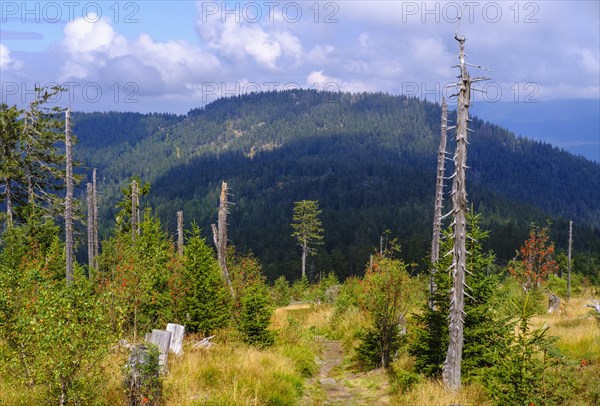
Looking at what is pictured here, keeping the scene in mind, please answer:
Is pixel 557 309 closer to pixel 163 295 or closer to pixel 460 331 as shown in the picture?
pixel 460 331

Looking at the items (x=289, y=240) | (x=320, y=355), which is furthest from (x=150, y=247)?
(x=289, y=240)

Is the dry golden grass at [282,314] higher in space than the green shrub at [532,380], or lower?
lower

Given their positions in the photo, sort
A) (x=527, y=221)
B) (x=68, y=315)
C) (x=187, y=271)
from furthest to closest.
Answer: (x=527, y=221) < (x=187, y=271) < (x=68, y=315)

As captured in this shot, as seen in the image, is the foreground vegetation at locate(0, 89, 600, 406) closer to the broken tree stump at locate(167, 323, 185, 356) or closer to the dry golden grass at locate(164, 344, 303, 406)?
the dry golden grass at locate(164, 344, 303, 406)

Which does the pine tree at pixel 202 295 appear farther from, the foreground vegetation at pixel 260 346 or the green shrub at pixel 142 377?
the green shrub at pixel 142 377

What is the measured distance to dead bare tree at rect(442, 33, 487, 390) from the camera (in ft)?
33.9

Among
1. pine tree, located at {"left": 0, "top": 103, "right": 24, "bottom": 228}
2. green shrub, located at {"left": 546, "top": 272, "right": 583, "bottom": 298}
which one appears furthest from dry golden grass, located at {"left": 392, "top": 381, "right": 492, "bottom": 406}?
green shrub, located at {"left": 546, "top": 272, "right": 583, "bottom": 298}

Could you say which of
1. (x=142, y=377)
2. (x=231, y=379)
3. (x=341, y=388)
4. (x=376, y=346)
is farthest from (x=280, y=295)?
(x=142, y=377)

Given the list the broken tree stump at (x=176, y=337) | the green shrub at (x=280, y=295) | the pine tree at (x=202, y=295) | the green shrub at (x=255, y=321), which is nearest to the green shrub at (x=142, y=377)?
the broken tree stump at (x=176, y=337)

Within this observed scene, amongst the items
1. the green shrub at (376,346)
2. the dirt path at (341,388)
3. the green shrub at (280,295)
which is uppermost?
the green shrub at (376,346)

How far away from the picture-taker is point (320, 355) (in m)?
17.7

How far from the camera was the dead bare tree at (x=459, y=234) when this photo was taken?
33.9 ft

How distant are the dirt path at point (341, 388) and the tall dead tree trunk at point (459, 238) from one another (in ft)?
7.52

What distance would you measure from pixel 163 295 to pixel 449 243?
9672mm
